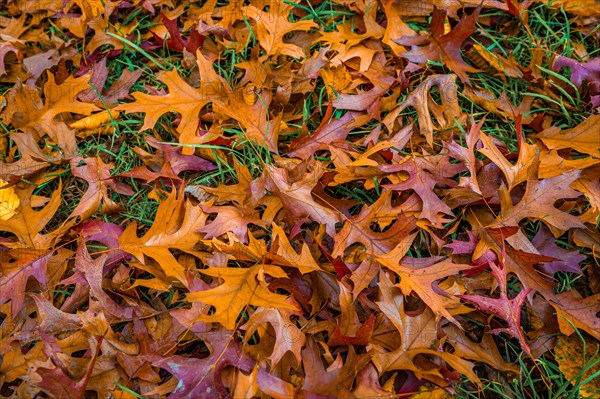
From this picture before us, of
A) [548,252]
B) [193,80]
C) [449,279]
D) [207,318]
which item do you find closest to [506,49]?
[548,252]

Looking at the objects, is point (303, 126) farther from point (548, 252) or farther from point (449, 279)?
point (548, 252)

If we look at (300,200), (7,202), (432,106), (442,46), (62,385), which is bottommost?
(62,385)

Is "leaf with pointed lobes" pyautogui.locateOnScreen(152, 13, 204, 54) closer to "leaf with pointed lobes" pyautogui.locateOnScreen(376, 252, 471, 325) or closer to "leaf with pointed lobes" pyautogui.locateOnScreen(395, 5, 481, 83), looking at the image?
"leaf with pointed lobes" pyautogui.locateOnScreen(395, 5, 481, 83)

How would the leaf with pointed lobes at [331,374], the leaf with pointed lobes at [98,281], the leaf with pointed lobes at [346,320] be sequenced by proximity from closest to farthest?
the leaf with pointed lobes at [331,374] < the leaf with pointed lobes at [346,320] < the leaf with pointed lobes at [98,281]

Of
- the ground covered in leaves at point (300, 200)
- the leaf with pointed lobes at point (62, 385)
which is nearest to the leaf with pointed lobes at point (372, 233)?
the ground covered in leaves at point (300, 200)

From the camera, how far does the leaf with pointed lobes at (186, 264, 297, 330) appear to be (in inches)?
53.4

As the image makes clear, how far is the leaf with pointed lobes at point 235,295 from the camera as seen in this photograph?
4.45 ft

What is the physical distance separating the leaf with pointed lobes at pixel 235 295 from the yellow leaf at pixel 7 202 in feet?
2.68

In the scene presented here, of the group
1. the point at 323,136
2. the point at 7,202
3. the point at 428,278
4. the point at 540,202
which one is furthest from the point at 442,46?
the point at 7,202

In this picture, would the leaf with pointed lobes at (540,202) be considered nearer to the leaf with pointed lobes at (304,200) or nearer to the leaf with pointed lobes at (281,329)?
the leaf with pointed lobes at (304,200)

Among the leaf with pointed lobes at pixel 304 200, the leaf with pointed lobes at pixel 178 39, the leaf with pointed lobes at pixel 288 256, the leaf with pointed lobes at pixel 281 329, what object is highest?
the leaf with pointed lobes at pixel 178 39

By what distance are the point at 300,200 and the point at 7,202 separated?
1032mm

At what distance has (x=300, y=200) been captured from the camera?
1594 millimetres

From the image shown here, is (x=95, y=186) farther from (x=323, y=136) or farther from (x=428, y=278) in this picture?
(x=428, y=278)
